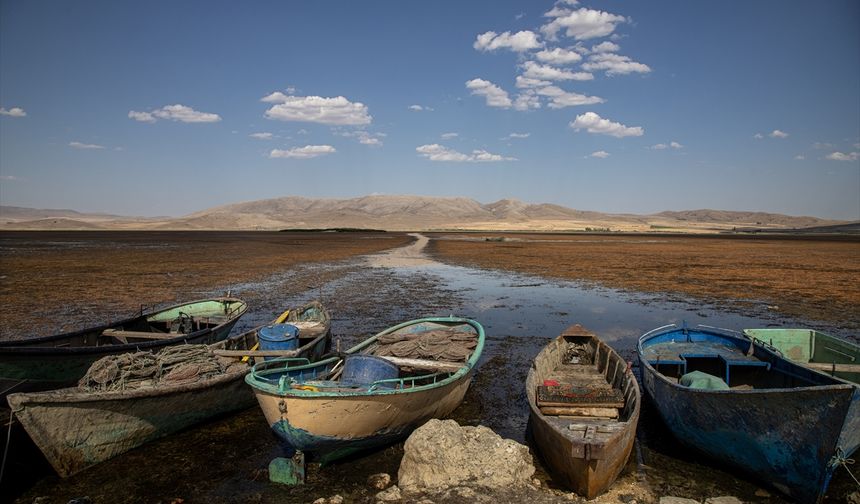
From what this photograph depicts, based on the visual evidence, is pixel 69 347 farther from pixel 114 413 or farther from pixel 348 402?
pixel 348 402

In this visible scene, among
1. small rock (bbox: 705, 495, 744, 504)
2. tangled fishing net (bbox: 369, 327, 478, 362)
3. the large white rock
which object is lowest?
small rock (bbox: 705, 495, 744, 504)

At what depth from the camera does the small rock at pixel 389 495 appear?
7.25 m

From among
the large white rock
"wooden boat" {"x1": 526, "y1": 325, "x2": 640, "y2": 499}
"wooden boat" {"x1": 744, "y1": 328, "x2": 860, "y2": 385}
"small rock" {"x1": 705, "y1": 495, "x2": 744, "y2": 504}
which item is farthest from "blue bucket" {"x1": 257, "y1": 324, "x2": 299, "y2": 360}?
"wooden boat" {"x1": 744, "y1": 328, "x2": 860, "y2": 385}

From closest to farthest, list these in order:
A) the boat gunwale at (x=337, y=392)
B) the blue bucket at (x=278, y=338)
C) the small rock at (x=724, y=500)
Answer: the small rock at (x=724, y=500) → the boat gunwale at (x=337, y=392) → the blue bucket at (x=278, y=338)

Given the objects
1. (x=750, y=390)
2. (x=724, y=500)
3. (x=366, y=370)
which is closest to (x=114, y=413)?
(x=366, y=370)

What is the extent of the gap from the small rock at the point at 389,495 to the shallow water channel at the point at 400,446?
22cm

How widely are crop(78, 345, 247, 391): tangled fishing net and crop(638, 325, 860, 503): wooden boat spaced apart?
866 centimetres

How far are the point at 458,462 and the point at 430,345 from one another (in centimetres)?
426

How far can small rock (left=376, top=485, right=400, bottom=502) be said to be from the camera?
7250mm

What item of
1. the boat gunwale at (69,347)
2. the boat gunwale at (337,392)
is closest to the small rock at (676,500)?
the boat gunwale at (337,392)

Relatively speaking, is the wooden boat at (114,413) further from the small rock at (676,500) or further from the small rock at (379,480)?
the small rock at (676,500)

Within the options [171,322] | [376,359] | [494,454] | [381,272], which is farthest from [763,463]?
[381,272]

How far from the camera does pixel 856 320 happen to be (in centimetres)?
1883

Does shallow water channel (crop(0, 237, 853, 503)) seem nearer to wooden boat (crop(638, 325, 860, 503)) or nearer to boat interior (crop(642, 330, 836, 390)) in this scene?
wooden boat (crop(638, 325, 860, 503))
